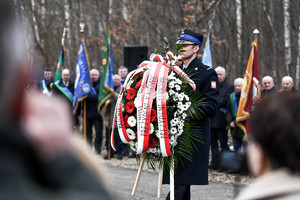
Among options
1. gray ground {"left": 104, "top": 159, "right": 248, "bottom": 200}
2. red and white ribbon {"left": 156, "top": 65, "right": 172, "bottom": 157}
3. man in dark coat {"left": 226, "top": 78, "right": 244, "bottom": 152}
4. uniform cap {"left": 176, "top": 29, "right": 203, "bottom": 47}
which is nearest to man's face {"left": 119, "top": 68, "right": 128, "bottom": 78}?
gray ground {"left": 104, "top": 159, "right": 248, "bottom": 200}

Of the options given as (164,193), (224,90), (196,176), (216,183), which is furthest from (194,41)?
(224,90)

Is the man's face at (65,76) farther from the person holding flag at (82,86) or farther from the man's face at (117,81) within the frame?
the man's face at (117,81)

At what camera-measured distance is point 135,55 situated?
41.2ft

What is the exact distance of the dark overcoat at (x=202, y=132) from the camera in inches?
253

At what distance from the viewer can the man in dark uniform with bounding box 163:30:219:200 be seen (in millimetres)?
6410

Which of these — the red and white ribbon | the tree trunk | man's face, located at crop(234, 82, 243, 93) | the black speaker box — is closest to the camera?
the red and white ribbon

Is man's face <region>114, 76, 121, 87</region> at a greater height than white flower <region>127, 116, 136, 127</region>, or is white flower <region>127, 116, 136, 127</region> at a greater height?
man's face <region>114, 76, 121, 87</region>

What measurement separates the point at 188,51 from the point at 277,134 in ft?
16.6

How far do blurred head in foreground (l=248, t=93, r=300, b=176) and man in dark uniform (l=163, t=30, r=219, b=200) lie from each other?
445 centimetres

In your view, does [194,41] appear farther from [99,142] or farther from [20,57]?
[99,142]

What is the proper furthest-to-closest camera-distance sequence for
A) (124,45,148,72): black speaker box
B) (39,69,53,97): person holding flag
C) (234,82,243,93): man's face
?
(39,69,53,97): person holding flag, (124,45,148,72): black speaker box, (234,82,243,93): man's face

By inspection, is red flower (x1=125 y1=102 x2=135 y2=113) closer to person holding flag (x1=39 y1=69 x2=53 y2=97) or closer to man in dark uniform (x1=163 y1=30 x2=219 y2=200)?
man in dark uniform (x1=163 y1=30 x2=219 y2=200)

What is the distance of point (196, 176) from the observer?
6.40m

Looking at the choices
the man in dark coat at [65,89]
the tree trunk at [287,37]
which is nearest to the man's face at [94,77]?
the man in dark coat at [65,89]
